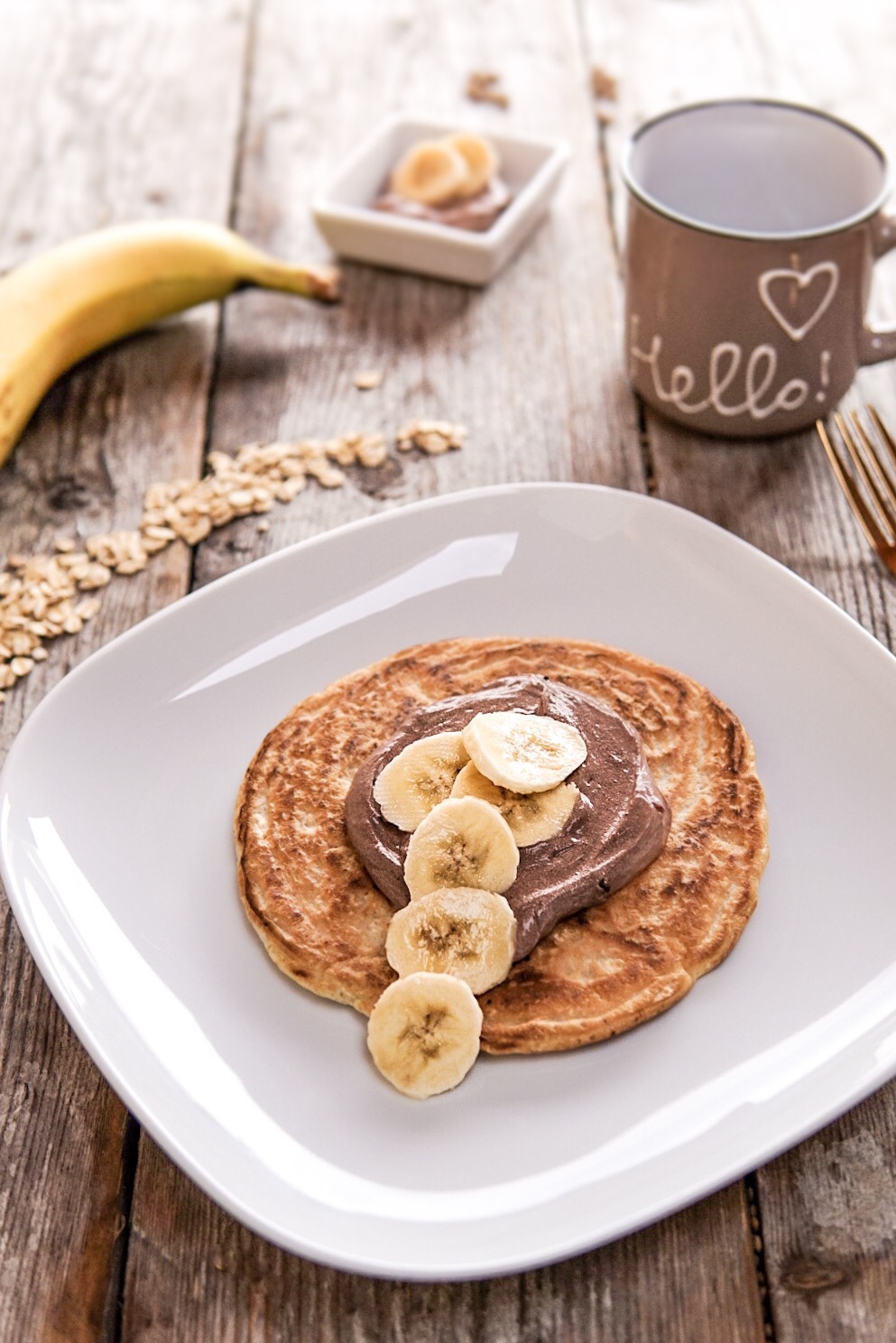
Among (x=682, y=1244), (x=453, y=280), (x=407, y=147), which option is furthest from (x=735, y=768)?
(x=407, y=147)

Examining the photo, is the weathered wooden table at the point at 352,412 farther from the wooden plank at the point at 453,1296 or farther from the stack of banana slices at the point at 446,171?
the stack of banana slices at the point at 446,171

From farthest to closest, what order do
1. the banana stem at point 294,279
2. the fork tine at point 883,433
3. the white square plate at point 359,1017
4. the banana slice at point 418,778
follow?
1. the banana stem at point 294,279
2. the fork tine at point 883,433
3. the banana slice at point 418,778
4. the white square plate at point 359,1017

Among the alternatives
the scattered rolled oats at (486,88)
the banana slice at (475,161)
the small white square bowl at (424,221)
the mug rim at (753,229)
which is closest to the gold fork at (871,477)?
the mug rim at (753,229)

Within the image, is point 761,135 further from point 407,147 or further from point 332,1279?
point 332,1279

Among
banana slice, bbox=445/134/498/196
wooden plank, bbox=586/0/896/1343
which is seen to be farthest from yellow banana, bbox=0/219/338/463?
wooden plank, bbox=586/0/896/1343

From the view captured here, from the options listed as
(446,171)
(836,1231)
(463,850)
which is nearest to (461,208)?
(446,171)

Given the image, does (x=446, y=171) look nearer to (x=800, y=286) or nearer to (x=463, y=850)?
(x=800, y=286)

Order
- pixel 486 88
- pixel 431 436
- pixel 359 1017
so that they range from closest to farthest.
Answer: pixel 359 1017, pixel 431 436, pixel 486 88
